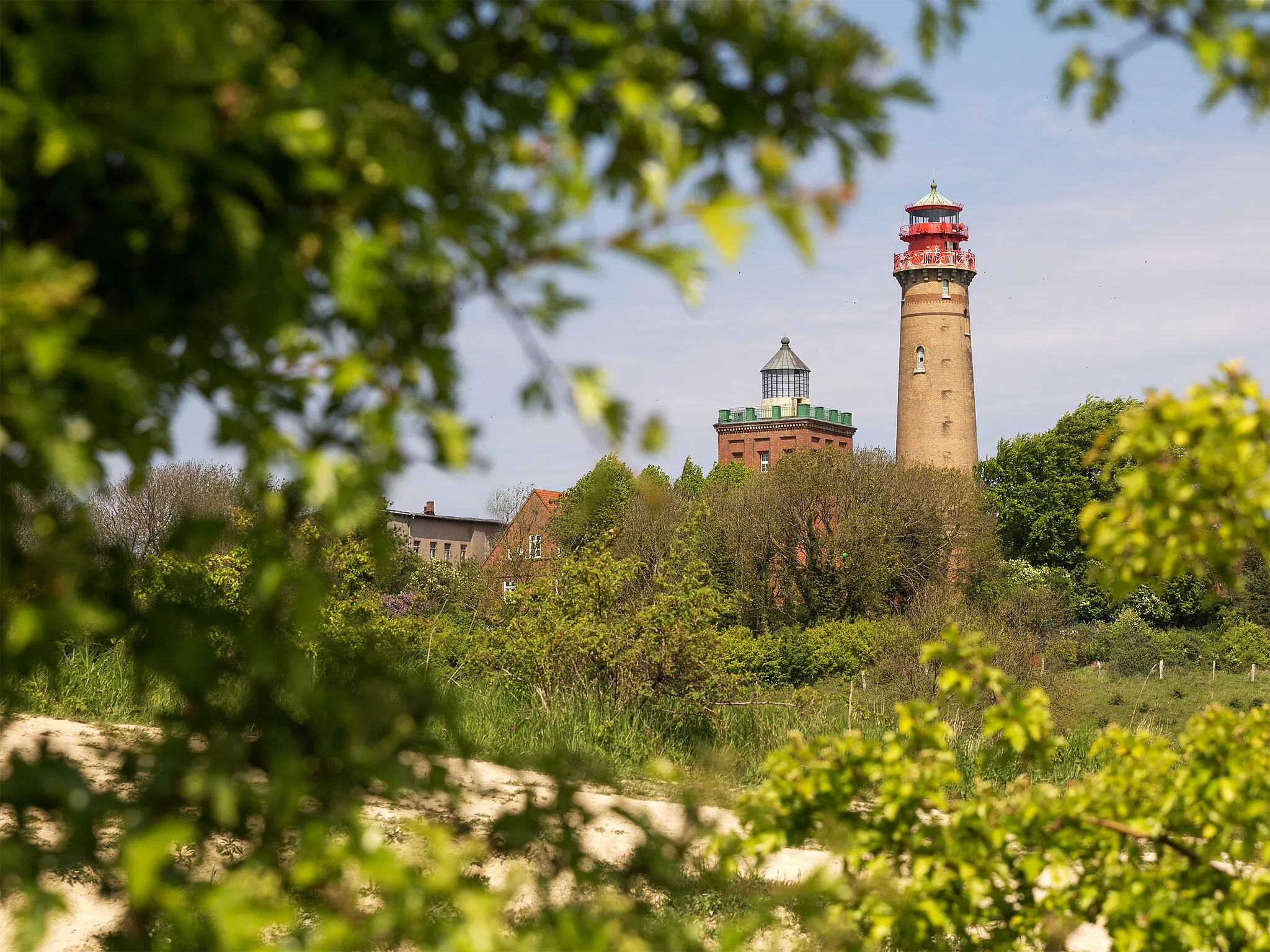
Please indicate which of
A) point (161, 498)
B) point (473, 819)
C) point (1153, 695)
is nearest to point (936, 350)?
point (1153, 695)

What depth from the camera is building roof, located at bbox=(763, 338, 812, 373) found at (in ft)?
217

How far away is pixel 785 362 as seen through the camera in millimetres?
66250

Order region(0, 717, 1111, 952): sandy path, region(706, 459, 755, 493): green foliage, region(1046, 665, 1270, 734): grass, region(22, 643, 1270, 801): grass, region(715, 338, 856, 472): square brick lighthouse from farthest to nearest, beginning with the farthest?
region(715, 338, 856, 472): square brick lighthouse → region(706, 459, 755, 493): green foliage → region(1046, 665, 1270, 734): grass → region(22, 643, 1270, 801): grass → region(0, 717, 1111, 952): sandy path

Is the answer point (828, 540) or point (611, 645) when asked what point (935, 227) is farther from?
point (611, 645)

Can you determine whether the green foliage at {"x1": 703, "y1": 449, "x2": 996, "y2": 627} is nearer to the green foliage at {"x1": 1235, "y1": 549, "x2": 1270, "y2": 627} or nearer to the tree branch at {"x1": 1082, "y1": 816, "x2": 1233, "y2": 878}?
the green foliage at {"x1": 1235, "y1": 549, "x2": 1270, "y2": 627}

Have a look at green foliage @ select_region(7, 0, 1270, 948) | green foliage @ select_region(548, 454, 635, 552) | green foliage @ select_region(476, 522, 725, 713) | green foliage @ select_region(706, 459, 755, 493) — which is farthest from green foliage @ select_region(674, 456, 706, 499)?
green foliage @ select_region(7, 0, 1270, 948)

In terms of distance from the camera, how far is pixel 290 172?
1580mm

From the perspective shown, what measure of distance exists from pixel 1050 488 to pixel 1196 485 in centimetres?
4276

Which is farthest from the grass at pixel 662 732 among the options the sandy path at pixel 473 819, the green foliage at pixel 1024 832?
the green foliage at pixel 1024 832

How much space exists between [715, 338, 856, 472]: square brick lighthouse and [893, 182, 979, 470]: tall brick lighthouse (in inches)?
431

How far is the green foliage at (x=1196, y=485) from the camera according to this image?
300cm

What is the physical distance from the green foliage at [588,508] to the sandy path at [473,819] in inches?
650

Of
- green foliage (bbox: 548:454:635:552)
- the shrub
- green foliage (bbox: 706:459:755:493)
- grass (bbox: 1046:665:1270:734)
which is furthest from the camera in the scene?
green foliage (bbox: 706:459:755:493)

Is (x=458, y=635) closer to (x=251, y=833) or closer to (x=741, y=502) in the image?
(x=251, y=833)
